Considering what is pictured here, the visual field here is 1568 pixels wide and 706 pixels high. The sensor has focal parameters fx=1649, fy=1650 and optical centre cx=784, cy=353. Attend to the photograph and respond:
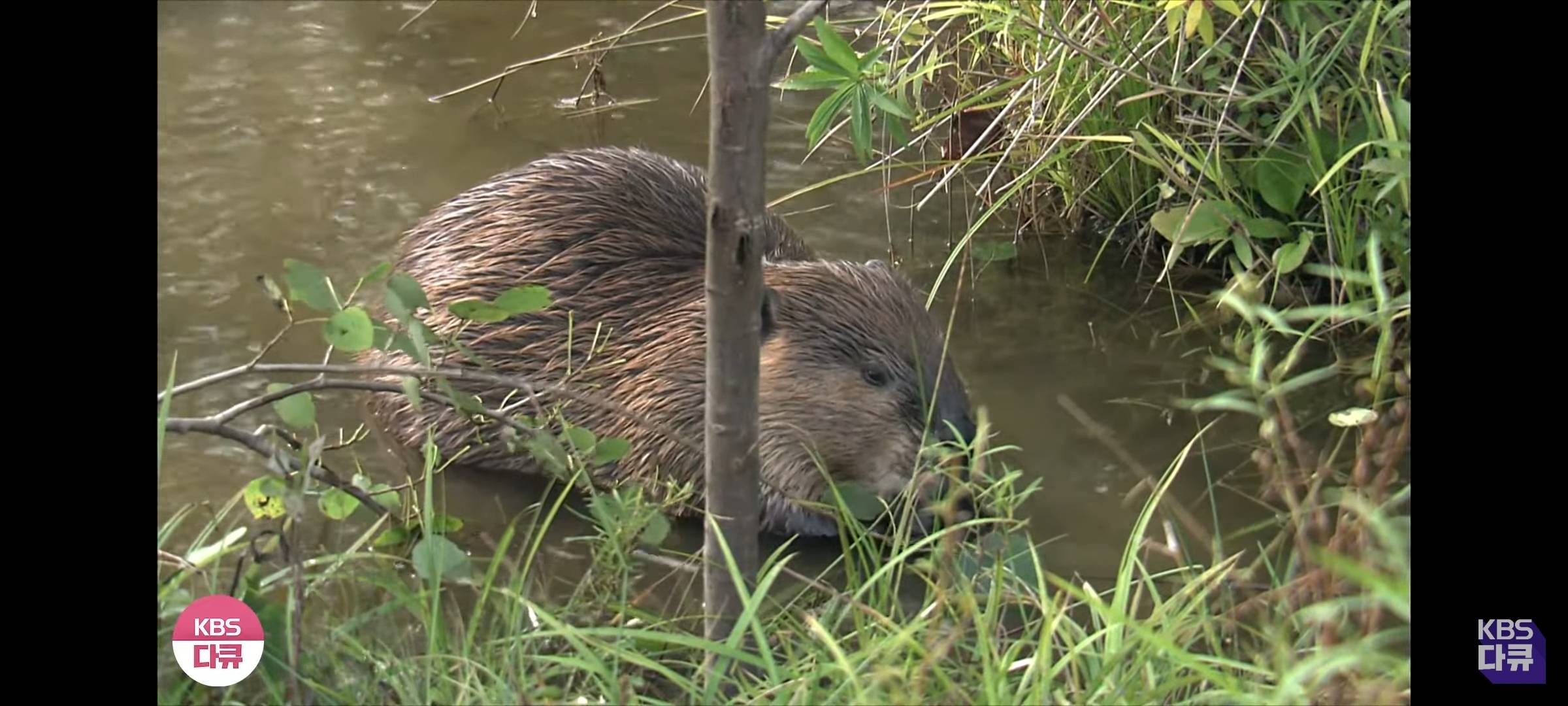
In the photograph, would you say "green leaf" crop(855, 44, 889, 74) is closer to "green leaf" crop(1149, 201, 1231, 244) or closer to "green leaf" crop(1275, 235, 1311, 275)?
"green leaf" crop(1149, 201, 1231, 244)

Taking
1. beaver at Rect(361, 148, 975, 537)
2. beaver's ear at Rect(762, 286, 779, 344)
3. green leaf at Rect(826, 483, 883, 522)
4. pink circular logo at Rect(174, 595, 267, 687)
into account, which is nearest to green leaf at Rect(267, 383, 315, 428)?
pink circular logo at Rect(174, 595, 267, 687)

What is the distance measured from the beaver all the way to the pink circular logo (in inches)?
38.5

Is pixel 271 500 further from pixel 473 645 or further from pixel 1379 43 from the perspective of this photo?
pixel 1379 43

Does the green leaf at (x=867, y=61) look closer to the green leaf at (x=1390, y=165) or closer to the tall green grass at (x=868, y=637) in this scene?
the tall green grass at (x=868, y=637)

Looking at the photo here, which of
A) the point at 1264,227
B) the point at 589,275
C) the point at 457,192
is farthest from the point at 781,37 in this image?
the point at 457,192

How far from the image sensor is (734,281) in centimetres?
223

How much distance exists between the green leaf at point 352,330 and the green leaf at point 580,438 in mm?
383

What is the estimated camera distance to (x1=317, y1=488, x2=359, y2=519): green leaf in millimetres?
2646

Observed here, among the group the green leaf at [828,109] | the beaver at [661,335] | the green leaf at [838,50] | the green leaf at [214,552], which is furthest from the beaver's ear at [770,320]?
the green leaf at [214,552]

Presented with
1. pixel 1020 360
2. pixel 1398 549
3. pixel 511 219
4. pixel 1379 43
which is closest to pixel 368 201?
pixel 511 219

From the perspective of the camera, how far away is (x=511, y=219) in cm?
381

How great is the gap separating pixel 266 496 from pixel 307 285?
13.4 inches

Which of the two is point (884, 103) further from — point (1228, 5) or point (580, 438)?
point (580, 438)

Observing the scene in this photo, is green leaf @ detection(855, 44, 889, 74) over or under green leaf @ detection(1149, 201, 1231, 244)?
over
